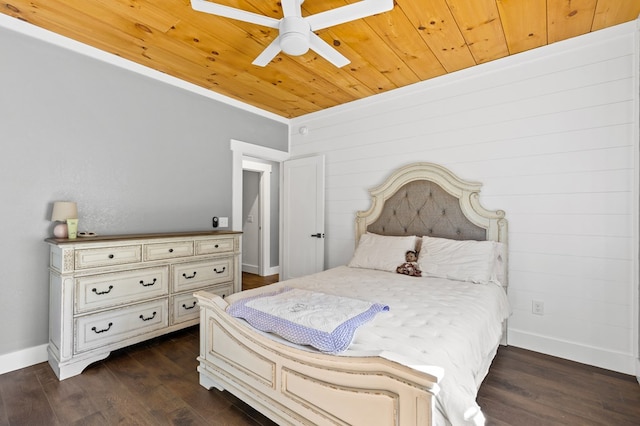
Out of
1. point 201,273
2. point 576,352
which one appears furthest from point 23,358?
point 576,352

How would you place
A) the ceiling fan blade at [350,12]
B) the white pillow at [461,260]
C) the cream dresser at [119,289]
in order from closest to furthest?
the ceiling fan blade at [350,12]
the cream dresser at [119,289]
the white pillow at [461,260]

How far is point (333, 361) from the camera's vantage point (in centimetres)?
131

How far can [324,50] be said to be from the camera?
226cm

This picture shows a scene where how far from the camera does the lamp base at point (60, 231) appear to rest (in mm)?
2422

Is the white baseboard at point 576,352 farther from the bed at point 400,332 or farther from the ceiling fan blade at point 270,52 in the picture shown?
the ceiling fan blade at point 270,52

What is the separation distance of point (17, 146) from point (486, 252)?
12.7ft

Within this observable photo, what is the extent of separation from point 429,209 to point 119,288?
294 cm

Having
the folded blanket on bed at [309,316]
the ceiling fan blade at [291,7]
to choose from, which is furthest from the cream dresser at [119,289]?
the ceiling fan blade at [291,7]

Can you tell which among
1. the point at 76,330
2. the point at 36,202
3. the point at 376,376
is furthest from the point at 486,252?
the point at 36,202

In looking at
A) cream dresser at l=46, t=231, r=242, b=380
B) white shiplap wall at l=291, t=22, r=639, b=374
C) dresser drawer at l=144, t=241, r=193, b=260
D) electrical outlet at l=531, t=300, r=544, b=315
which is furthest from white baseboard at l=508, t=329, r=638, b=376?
dresser drawer at l=144, t=241, r=193, b=260

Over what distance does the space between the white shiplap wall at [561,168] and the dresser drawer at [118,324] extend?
10.2ft

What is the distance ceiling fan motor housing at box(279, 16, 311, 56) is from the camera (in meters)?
1.97

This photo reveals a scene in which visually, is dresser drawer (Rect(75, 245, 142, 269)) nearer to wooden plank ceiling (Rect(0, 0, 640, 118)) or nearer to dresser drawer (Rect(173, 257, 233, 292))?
dresser drawer (Rect(173, 257, 233, 292))

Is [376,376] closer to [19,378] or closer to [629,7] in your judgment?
[19,378]
